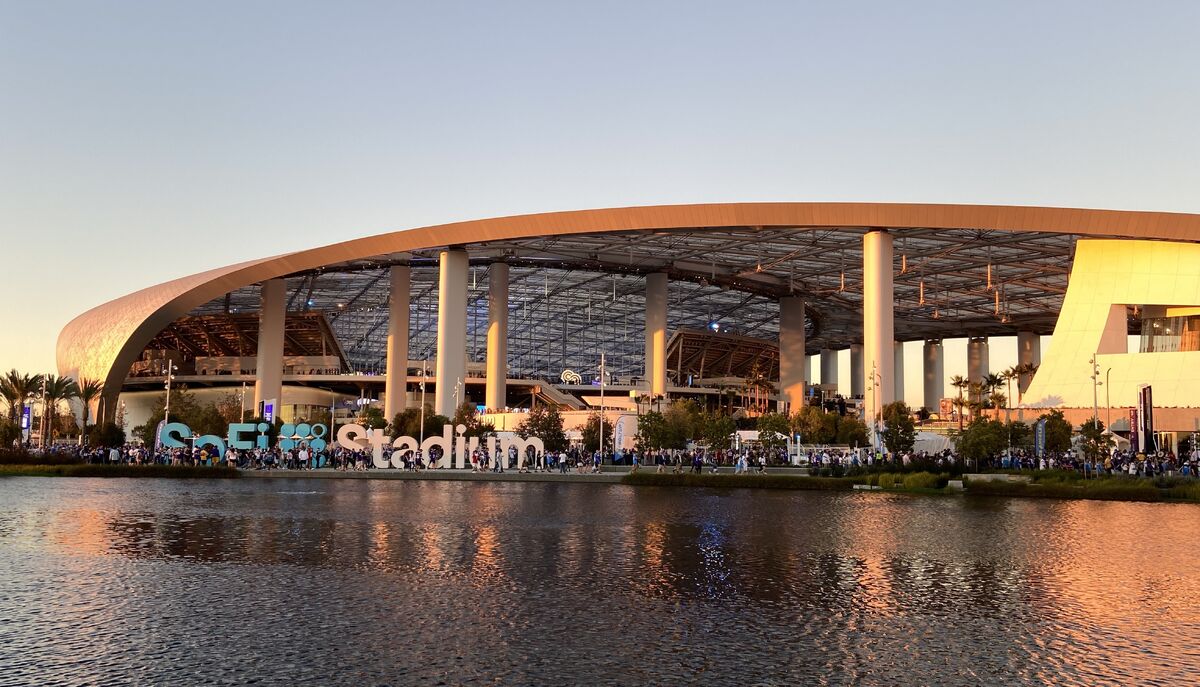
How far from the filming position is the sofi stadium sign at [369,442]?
43.8 m

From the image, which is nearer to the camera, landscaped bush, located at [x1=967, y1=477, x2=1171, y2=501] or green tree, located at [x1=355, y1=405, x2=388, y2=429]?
landscaped bush, located at [x1=967, y1=477, x2=1171, y2=501]

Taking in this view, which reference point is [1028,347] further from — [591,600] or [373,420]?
[591,600]

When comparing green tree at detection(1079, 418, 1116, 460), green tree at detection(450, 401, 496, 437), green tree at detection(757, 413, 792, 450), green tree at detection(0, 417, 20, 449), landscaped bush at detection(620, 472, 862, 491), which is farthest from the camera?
green tree at detection(0, 417, 20, 449)

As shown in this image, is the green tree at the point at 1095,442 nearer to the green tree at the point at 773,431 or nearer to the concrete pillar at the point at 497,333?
the green tree at the point at 773,431

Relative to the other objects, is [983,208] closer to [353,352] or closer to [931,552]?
[931,552]

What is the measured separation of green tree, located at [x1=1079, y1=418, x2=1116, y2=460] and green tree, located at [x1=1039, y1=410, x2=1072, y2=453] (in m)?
0.67

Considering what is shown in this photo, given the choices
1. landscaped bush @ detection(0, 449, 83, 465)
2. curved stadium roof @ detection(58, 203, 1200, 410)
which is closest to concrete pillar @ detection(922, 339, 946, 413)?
curved stadium roof @ detection(58, 203, 1200, 410)

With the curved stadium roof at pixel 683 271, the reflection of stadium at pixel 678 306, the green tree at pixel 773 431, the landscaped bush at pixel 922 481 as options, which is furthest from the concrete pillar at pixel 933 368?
the landscaped bush at pixel 922 481

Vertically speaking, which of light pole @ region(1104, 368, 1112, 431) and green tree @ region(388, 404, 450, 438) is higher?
light pole @ region(1104, 368, 1112, 431)

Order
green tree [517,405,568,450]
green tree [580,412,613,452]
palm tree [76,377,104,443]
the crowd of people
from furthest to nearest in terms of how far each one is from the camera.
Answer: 1. palm tree [76,377,104,443]
2. green tree [580,412,613,452]
3. green tree [517,405,568,450]
4. the crowd of people

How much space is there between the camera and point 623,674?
8.19 m

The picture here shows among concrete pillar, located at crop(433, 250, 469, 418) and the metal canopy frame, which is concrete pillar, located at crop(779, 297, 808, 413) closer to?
the metal canopy frame

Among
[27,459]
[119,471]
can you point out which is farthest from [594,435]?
[27,459]

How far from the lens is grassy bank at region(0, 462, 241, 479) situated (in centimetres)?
3984
